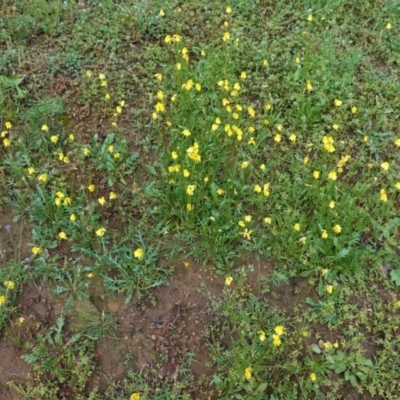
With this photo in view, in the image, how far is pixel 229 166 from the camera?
13.6 feet

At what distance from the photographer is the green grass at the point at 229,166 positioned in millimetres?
3436

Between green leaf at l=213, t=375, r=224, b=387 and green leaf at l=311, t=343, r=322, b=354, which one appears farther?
green leaf at l=311, t=343, r=322, b=354

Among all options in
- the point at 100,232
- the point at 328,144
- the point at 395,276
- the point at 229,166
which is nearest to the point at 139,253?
the point at 100,232

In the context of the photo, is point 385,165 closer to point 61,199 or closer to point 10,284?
point 61,199

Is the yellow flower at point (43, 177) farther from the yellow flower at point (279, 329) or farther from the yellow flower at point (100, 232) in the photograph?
the yellow flower at point (279, 329)

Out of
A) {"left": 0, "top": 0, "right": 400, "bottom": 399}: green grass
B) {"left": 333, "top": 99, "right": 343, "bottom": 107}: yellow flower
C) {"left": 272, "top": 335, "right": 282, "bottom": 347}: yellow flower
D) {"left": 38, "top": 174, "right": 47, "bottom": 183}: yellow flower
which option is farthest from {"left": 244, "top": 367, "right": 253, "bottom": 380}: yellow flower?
{"left": 333, "top": 99, "right": 343, "bottom": 107}: yellow flower

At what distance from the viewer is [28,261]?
3.65 metres

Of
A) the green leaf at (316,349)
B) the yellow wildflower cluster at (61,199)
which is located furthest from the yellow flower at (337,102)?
the yellow wildflower cluster at (61,199)

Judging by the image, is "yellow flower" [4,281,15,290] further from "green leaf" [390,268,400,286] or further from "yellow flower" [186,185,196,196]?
"green leaf" [390,268,400,286]

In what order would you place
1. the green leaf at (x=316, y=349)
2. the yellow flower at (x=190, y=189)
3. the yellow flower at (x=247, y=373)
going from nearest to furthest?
the yellow flower at (x=247, y=373), the green leaf at (x=316, y=349), the yellow flower at (x=190, y=189)

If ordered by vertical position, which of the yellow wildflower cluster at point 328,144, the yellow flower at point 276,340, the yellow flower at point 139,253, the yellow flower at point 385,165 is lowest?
the yellow flower at point 139,253

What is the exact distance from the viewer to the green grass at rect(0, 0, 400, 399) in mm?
3436

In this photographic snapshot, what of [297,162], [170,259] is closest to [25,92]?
[170,259]

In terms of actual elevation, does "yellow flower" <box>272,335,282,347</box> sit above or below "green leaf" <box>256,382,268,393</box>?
above
